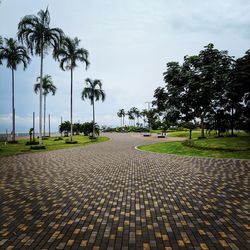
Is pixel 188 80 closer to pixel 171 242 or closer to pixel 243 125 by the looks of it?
pixel 243 125

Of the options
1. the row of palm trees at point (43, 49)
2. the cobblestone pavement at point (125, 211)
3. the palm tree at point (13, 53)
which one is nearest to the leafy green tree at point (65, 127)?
the row of palm trees at point (43, 49)

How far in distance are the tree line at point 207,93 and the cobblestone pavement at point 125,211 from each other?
19.2 metres

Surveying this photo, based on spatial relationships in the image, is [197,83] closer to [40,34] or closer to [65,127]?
[40,34]

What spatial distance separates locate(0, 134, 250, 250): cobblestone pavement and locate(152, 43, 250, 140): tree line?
757 inches

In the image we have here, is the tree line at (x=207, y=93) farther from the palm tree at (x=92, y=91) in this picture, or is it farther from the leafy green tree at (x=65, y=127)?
the leafy green tree at (x=65, y=127)

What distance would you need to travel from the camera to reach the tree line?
1094 inches

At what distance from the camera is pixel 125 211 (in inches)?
248

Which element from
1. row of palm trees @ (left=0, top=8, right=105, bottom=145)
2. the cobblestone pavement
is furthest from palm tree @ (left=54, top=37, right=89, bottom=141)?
the cobblestone pavement

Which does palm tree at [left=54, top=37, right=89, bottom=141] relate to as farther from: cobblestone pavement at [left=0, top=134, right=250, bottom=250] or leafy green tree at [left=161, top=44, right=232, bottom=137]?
cobblestone pavement at [left=0, top=134, right=250, bottom=250]

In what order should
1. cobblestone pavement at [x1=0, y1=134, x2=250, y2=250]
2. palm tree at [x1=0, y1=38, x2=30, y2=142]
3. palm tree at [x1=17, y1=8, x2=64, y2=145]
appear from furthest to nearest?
1. palm tree at [x1=0, y1=38, x2=30, y2=142]
2. palm tree at [x1=17, y1=8, x2=64, y2=145]
3. cobblestone pavement at [x1=0, y1=134, x2=250, y2=250]

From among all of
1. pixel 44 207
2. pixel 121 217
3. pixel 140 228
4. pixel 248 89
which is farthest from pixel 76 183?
pixel 248 89

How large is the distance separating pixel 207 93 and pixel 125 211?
A: 2639 cm

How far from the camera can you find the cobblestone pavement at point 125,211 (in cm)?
465

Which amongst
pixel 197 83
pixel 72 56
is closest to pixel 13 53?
pixel 72 56
